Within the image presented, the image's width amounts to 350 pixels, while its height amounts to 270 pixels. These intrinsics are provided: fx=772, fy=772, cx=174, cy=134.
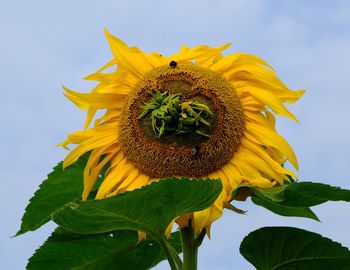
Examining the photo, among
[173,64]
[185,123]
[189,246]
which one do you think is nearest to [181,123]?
[185,123]

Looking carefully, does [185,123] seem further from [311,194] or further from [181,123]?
[311,194]

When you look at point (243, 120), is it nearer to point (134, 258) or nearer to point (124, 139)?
point (124, 139)

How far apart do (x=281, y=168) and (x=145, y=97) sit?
0.56 meters

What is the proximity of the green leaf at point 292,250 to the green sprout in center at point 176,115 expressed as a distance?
0.50 meters

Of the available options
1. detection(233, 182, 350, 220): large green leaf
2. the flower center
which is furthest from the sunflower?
detection(233, 182, 350, 220): large green leaf

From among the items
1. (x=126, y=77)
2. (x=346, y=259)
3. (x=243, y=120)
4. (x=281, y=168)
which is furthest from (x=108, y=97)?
(x=346, y=259)

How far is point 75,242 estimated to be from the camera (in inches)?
118

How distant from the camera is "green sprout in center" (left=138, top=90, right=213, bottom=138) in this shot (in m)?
2.71

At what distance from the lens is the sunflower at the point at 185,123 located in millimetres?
2717

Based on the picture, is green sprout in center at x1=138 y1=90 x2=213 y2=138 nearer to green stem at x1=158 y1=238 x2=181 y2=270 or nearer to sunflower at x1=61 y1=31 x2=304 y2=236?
sunflower at x1=61 y1=31 x2=304 y2=236

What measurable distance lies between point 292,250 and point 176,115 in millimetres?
718

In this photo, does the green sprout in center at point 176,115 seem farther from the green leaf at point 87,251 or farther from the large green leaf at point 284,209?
the green leaf at point 87,251

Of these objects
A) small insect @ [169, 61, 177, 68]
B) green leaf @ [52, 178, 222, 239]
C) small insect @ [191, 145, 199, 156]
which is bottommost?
green leaf @ [52, 178, 222, 239]

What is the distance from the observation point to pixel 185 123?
271cm
